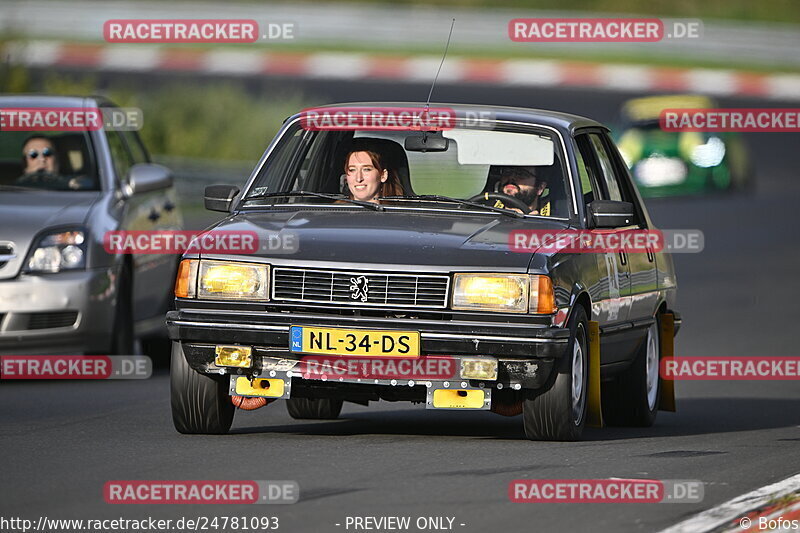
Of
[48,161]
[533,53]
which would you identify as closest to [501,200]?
A: [48,161]

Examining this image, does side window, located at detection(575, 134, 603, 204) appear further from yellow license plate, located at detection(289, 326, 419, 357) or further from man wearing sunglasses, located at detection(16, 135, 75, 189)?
man wearing sunglasses, located at detection(16, 135, 75, 189)

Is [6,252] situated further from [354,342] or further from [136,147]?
[354,342]

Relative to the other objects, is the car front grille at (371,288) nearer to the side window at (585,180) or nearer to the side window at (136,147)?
the side window at (585,180)

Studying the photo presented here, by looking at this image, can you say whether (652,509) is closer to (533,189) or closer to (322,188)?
(533,189)

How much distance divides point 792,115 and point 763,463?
33461mm

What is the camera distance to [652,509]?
22.7ft

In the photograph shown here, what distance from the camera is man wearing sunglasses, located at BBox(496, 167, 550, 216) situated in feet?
31.0

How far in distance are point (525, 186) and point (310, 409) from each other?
1.72 meters

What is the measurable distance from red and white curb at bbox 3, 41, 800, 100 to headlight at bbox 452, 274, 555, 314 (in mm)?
35493

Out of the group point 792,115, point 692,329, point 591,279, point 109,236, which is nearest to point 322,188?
point 591,279

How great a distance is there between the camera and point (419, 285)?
330 inches

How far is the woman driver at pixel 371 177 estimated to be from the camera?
9633mm

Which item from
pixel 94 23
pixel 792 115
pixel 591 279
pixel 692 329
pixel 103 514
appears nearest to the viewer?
pixel 103 514

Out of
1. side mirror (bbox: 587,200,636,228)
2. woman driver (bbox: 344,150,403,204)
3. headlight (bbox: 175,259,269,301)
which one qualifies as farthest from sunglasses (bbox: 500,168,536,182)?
headlight (bbox: 175,259,269,301)
